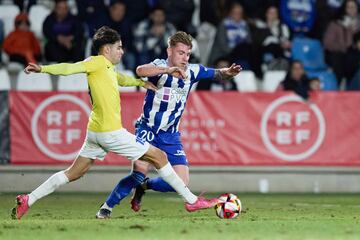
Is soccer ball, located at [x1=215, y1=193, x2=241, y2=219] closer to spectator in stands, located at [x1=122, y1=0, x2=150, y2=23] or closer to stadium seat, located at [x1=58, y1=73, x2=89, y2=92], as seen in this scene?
stadium seat, located at [x1=58, y1=73, x2=89, y2=92]

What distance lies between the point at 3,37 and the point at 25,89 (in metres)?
1.37

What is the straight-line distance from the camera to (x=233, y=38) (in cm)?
1747

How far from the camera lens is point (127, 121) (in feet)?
51.5

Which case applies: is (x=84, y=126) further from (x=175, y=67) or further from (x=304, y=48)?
(x=175, y=67)

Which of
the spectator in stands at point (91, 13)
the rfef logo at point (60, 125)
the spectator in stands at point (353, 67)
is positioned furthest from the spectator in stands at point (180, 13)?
the rfef logo at point (60, 125)

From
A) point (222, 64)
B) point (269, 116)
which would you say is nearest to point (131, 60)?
point (222, 64)

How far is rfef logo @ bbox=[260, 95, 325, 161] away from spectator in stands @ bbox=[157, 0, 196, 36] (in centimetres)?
280

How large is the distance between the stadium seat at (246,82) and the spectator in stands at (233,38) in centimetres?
25

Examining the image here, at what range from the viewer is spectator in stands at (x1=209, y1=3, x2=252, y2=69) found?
1725cm

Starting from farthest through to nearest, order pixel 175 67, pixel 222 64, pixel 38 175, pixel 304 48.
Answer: pixel 304 48 → pixel 222 64 → pixel 38 175 → pixel 175 67


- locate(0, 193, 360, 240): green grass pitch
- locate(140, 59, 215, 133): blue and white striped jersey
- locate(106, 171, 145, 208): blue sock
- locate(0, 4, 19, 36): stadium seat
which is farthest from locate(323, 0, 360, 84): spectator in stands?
locate(106, 171, 145, 208): blue sock

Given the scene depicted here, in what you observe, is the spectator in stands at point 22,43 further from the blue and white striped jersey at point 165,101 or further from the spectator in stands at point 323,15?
the blue and white striped jersey at point 165,101

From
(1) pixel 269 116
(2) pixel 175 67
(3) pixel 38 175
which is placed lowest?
(3) pixel 38 175

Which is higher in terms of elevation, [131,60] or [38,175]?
[131,60]
